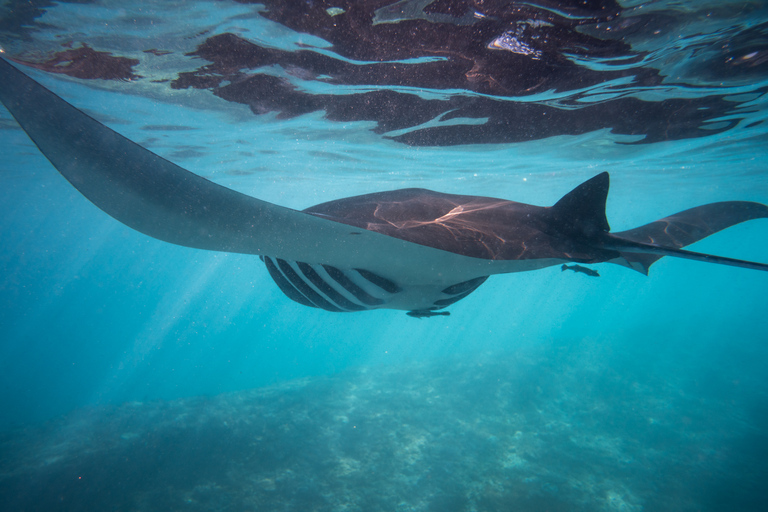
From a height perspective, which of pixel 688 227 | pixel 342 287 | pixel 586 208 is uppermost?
pixel 688 227

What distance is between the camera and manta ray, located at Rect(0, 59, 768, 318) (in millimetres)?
1719

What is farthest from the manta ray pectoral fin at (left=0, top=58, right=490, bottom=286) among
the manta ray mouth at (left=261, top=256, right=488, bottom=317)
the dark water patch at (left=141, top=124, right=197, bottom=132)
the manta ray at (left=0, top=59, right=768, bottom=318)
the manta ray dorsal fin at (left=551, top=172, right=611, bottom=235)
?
the dark water patch at (left=141, top=124, right=197, bottom=132)

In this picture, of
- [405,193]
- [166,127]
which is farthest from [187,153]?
[405,193]

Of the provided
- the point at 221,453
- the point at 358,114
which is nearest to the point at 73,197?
the point at 221,453

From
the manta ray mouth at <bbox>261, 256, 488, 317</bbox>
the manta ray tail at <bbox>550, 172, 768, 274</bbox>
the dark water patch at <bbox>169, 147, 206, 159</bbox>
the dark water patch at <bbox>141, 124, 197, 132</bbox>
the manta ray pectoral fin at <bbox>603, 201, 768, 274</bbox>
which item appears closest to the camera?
the manta ray tail at <bbox>550, 172, 768, 274</bbox>

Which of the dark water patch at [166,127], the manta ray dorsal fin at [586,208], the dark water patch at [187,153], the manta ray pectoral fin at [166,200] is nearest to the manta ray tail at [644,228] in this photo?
the manta ray dorsal fin at [586,208]

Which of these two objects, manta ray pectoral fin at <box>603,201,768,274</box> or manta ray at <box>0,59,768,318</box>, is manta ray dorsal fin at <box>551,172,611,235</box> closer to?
manta ray at <box>0,59,768,318</box>

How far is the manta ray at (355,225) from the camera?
5.64 feet

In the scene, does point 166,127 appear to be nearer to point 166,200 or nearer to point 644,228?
point 166,200

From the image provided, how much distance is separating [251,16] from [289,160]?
385 inches

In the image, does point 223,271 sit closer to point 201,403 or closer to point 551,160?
point 201,403

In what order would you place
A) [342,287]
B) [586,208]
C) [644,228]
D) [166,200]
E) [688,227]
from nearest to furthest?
[166,200], [586,208], [342,287], [688,227], [644,228]

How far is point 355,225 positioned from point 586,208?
7.17 ft

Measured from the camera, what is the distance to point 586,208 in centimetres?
296
